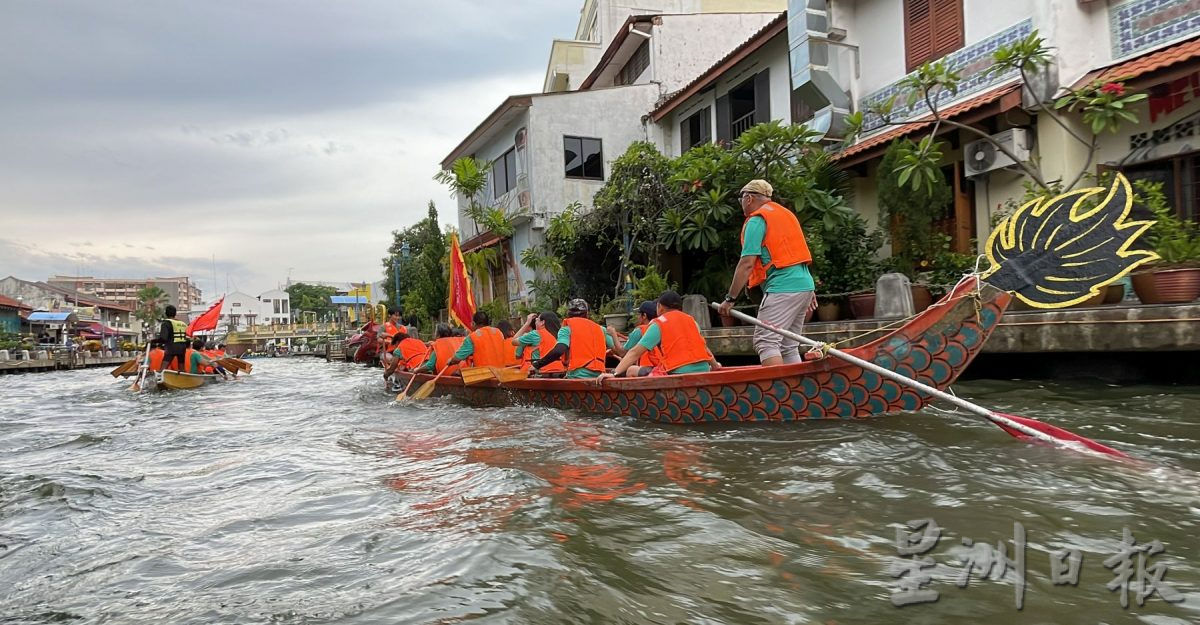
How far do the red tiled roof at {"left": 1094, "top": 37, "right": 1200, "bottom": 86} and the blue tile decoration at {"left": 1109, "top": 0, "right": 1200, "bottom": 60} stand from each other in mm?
158

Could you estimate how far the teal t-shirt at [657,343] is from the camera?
6.14 m

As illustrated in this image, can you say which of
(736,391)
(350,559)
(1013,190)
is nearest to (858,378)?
(736,391)

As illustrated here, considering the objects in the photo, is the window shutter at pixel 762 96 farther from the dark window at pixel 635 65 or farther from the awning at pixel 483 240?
the awning at pixel 483 240

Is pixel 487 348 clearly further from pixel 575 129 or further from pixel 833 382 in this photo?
pixel 575 129

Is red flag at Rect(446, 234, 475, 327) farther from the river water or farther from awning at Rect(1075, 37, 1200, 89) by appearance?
awning at Rect(1075, 37, 1200, 89)

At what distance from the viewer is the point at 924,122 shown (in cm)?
959

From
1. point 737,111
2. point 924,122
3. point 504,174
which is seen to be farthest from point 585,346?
point 504,174

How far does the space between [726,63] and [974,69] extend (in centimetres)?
517

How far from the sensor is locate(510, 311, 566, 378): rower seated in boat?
7.97 m

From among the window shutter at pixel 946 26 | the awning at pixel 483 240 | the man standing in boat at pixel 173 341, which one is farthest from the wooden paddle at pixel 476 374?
the awning at pixel 483 240

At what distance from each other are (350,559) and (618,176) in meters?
10.9

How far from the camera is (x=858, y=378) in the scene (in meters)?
5.09

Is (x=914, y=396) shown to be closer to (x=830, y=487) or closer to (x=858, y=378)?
(x=858, y=378)

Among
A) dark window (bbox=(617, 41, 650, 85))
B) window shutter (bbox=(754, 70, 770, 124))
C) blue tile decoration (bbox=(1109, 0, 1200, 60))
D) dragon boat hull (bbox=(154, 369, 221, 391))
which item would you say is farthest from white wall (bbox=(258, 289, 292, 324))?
blue tile decoration (bbox=(1109, 0, 1200, 60))
